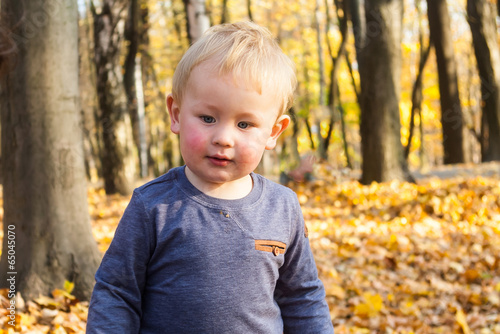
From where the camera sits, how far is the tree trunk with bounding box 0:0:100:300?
4000 millimetres

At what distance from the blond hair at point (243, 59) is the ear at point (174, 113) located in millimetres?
37

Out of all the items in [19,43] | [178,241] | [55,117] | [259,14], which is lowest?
[178,241]

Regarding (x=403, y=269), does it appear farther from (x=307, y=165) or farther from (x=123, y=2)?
(x=123, y=2)

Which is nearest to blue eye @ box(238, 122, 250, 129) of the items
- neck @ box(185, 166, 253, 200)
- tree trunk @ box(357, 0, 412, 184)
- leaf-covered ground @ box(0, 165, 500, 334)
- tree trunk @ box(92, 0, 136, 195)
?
neck @ box(185, 166, 253, 200)

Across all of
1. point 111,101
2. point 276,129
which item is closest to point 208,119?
point 276,129

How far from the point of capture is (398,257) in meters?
6.38

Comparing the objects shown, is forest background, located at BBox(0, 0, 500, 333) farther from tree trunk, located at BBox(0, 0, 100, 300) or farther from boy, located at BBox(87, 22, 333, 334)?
boy, located at BBox(87, 22, 333, 334)

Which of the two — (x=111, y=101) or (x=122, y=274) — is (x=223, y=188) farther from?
(x=111, y=101)

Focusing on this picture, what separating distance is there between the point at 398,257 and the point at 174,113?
5005 millimetres

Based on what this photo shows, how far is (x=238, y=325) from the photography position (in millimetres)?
1906

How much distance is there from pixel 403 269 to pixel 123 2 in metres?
9.20

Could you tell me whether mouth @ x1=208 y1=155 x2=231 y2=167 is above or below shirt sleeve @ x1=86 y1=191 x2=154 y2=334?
above

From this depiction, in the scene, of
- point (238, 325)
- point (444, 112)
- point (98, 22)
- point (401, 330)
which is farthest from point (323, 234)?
point (444, 112)

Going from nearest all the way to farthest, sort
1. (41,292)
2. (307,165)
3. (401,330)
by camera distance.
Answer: (41,292)
(401,330)
(307,165)
